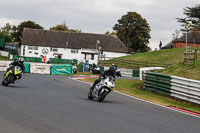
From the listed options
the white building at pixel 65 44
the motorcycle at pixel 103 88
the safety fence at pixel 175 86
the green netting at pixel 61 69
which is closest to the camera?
the motorcycle at pixel 103 88

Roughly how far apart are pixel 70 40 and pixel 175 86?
70.3m

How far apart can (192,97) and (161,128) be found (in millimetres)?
8100

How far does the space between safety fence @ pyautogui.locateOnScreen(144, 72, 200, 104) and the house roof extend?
64949 mm

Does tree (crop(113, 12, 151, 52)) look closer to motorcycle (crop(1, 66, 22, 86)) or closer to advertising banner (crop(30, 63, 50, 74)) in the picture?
advertising banner (crop(30, 63, 50, 74))

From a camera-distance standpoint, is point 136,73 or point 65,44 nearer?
point 136,73

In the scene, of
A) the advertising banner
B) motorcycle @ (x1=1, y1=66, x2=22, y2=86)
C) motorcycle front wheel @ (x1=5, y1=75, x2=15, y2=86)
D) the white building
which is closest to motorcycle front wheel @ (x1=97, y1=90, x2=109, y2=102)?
motorcycle @ (x1=1, y1=66, x2=22, y2=86)

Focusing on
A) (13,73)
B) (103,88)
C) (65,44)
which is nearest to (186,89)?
(103,88)

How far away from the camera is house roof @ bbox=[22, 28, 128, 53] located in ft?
280

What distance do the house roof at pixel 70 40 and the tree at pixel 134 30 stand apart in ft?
9.43

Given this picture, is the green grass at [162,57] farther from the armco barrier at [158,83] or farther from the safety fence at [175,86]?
the safety fence at [175,86]

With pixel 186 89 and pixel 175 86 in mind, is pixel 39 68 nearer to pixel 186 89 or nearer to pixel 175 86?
pixel 175 86

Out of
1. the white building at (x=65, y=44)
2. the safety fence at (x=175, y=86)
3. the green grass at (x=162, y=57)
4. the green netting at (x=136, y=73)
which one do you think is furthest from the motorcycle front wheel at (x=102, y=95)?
the white building at (x=65, y=44)

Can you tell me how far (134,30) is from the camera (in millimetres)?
87250

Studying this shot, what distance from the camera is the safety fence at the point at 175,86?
15.9 meters
